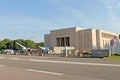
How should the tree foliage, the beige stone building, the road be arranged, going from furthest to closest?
1. the tree foliage
2. the beige stone building
3. the road

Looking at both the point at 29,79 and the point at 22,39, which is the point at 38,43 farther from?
the point at 29,79

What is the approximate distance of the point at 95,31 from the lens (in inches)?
4245

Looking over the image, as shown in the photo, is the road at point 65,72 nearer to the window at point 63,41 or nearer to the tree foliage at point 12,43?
the window at point 63,41

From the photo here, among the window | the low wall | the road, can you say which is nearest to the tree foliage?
the window

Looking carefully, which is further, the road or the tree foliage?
the tree foliage

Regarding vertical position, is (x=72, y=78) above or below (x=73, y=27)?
below

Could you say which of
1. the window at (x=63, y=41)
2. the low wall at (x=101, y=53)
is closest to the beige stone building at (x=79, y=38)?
the window at (x=63, y=41)

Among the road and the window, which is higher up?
the window

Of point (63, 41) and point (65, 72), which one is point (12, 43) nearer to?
point (63, 41)

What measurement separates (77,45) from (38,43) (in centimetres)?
5779

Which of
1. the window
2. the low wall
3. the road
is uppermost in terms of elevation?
the window

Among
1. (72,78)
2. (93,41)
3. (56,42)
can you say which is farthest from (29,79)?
(56,42)

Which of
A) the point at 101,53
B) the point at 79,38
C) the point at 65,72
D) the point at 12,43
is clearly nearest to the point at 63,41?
the point at 79,38

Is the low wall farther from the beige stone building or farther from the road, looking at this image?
the beige stone building
